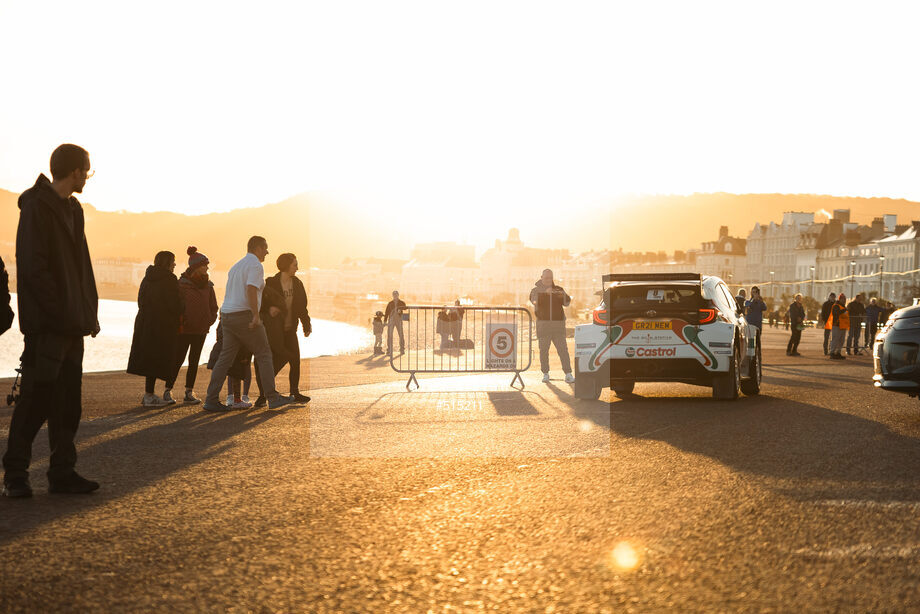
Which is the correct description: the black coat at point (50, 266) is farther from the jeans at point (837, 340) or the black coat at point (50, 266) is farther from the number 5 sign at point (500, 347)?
the jeans at point (837, 340)

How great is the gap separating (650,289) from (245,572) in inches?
410

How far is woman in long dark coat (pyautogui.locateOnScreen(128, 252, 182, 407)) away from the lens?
1183 centimetres

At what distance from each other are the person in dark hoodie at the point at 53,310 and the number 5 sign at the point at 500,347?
11463 mm

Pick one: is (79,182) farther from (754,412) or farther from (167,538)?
(754,412)

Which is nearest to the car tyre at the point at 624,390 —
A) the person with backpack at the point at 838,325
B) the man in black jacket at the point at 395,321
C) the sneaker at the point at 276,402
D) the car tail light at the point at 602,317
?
the car tail light at the point at 602,317

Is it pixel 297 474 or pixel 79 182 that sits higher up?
pixel 79 182

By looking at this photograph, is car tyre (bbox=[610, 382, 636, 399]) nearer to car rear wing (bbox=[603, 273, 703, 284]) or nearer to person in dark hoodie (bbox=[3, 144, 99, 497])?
car rear wing (bbox=[603, 273, 703, 284])

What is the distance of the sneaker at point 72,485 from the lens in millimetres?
6902

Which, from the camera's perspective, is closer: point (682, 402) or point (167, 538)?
point (167, 538)

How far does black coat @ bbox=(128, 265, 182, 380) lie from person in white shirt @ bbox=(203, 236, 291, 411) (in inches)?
23.5

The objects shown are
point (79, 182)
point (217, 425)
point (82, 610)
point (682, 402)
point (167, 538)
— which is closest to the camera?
point (82, 610)

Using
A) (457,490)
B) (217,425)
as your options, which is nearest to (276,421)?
(217,425)

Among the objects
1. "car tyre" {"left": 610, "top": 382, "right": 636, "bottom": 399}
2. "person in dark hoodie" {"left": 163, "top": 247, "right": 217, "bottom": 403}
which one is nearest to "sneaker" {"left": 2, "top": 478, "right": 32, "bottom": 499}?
"person in dark hoodie" {"left": 163, "top": 247, "right": 217, "bottom": 403}

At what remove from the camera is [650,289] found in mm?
14617
